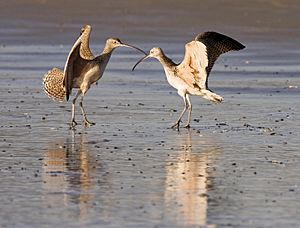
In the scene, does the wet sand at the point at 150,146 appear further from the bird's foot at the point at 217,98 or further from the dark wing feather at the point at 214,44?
the dark wing feather at the point at 214,44

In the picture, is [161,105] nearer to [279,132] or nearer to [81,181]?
[279,132]

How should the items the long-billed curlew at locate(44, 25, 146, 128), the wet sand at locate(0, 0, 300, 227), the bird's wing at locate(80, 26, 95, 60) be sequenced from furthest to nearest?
A: the bird's wing at locate(80, 26, 95, 60) < the long-billed curlew at locate(44, 25, 146, 128) < the wet sand at locate(0, 0, 300, 227)

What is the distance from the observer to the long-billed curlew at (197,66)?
13641 millimetres

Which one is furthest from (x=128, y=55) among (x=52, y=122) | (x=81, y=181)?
(x=81, y=181)

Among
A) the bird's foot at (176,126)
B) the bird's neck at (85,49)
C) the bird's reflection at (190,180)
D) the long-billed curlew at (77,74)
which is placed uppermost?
the bird's neck at (85,49)

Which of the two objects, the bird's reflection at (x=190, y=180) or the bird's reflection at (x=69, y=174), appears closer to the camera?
the bird's reflection at (x=190, y=180)

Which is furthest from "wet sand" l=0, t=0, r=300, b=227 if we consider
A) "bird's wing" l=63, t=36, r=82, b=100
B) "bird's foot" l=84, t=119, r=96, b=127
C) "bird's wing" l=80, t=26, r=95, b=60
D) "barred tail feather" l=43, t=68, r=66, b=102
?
"bird's wing" l=80, t=26, r=95, b=60

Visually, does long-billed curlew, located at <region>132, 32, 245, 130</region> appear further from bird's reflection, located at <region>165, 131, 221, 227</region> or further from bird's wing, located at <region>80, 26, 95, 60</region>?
bird's reflection, located at <region>165, 131, 221, 227</region>

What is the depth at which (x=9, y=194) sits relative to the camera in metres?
9.19

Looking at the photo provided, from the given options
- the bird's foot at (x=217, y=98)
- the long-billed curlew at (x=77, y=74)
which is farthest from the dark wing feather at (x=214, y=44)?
the long-billed curlew at (x=77, y=74)

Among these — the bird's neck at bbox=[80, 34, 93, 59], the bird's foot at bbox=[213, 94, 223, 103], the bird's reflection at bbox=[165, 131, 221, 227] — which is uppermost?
the bird's neck at bbox=[80, 34, 93, 59]

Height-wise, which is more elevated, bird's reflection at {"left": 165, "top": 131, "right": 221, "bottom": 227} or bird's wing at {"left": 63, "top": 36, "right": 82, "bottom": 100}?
bird's wing at {"left": 63, "top": 36, "right": 82, "bottom": 100}

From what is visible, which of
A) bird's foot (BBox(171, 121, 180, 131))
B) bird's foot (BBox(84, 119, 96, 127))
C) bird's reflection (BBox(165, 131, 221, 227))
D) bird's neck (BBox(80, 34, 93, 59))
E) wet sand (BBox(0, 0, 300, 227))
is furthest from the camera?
bird's neck (BBox(80, 34, 93, 59))

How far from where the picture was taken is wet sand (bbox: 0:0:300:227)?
866 cm
